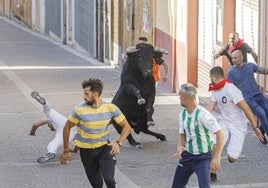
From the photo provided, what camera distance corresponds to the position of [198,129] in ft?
33.9

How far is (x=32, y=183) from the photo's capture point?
1297 cm

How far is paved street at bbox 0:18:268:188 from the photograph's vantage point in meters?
13.1

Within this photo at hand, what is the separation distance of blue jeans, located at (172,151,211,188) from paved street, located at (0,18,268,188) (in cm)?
213

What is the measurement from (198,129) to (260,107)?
5.08 meters

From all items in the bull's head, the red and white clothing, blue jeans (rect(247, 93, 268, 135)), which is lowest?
blue jeans (rect(247, 93, 268, 135))

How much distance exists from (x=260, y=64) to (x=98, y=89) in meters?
7.11

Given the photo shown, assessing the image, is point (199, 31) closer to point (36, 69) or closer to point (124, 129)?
point (36, 69)

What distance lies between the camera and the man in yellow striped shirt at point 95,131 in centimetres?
1077

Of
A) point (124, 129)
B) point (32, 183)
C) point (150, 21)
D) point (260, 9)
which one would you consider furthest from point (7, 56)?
point (124, 129)

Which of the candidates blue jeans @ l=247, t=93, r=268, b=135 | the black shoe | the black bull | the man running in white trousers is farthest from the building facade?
the black shoe

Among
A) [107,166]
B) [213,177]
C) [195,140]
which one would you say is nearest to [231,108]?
[213,177]

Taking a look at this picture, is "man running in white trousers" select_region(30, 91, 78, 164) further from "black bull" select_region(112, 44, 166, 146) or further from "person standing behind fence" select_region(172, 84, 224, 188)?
"person standing behind fence" select_region(172, 84, 224, 188)

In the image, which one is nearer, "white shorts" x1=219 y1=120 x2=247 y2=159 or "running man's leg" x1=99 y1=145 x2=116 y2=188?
"running man's leg" x1=99 y1=145 x2=116 y2=188

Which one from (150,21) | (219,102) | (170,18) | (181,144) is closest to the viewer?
(181,144)
